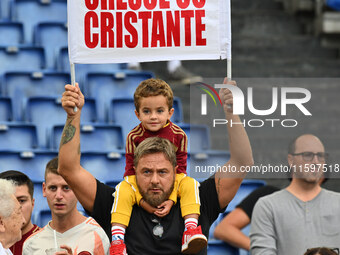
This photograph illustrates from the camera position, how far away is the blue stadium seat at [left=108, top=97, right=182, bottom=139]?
307 inches

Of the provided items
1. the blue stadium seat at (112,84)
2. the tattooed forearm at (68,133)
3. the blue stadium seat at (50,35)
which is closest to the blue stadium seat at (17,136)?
the blue stadium seat at (112,84)

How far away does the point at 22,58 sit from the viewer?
8523 mm

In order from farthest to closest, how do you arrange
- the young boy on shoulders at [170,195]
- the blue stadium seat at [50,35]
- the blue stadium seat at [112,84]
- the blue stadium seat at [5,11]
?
1. the blue stadium seat at [5,11]
2. the blue stadium seat at [50,35]
3. the blue stadium seat at [112,84]
4. the young boy on shoulders at [170,195]

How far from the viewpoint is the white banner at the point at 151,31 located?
4754mm

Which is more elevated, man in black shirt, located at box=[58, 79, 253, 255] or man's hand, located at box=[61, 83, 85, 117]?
man's hand, located at box=[61, 83, 85, 117]

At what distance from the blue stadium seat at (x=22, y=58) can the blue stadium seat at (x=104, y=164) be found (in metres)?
1.74

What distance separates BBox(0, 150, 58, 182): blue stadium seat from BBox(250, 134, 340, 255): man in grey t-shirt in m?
2.26

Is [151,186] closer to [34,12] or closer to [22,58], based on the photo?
[22,58]

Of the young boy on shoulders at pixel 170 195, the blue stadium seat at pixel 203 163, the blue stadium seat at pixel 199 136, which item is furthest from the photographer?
the blue stadium seat at pixel 199 136

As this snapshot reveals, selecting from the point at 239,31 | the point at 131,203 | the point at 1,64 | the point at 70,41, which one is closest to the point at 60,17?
the point at 1,64

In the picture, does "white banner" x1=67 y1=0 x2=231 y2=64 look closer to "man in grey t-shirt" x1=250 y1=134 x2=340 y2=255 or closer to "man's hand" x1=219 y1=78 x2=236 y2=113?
"man's hand" x1=219 y1=78 x2=236 y2=113

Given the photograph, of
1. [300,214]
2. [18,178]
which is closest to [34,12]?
[18,178]

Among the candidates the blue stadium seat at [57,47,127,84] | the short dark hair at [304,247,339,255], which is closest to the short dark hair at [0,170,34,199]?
the short dark hair at [304,247,339,255]

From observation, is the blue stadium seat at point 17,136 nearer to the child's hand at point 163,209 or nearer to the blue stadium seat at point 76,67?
the blue stadium seat at point 76,67
